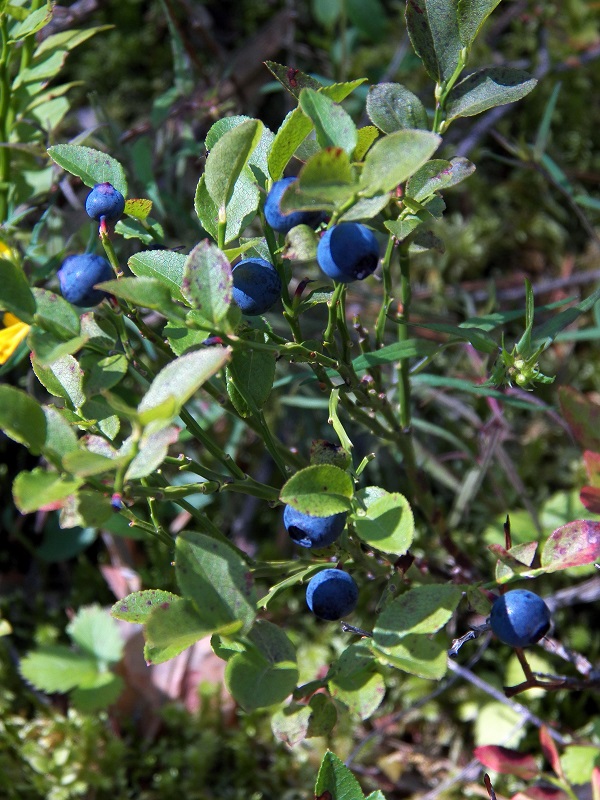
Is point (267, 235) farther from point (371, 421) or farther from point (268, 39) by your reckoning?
point (268, 39)

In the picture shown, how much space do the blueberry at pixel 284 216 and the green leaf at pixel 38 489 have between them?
0.84 ft

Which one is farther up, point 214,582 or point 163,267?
point 163,267

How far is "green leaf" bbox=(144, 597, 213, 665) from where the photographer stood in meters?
0.55

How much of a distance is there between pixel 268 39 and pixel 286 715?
1.61 m

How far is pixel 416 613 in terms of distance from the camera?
0.67 m

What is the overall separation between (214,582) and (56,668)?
0.85 meters

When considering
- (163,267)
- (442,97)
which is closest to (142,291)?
(163,267)

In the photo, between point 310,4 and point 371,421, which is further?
point 310,4

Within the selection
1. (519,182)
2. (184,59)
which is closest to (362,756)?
(184,59)

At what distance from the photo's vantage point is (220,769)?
1338 millimetres

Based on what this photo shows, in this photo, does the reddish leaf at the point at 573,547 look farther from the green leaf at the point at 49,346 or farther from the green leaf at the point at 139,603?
the green leaf at the point at 49,346

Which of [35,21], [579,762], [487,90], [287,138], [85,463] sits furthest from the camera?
[579,762]

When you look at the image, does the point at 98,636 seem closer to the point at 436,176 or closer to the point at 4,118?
the point at 4,118

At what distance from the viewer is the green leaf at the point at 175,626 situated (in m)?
0.55
